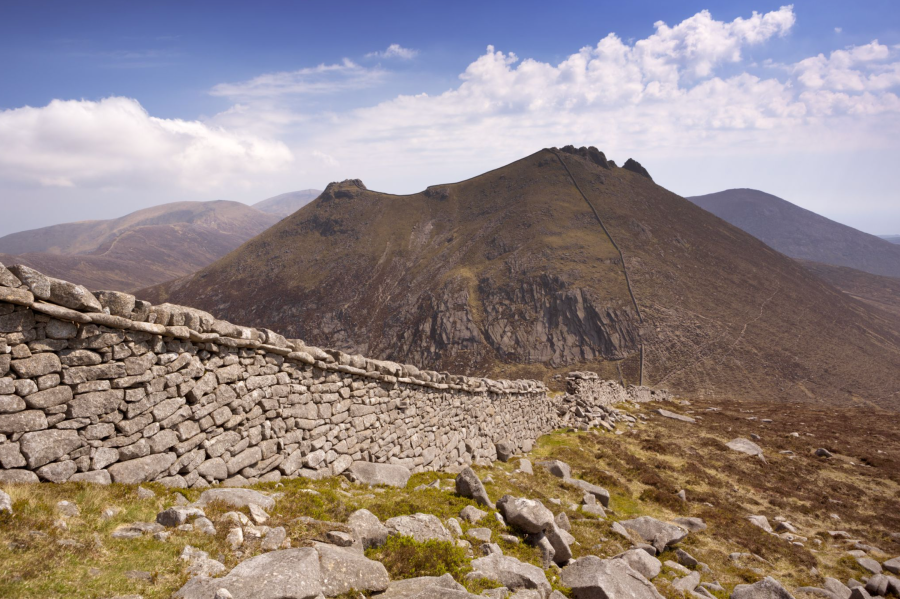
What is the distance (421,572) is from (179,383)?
533 centimetres

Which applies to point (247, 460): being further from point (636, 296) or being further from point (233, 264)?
point (233, 264)

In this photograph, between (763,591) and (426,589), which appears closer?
(426,589)

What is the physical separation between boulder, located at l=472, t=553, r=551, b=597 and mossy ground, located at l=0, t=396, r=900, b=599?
0.33m

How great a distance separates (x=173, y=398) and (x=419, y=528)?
16.3 ft

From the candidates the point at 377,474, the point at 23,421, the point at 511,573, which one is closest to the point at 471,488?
the point at 377,474

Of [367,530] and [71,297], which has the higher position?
[71,297]

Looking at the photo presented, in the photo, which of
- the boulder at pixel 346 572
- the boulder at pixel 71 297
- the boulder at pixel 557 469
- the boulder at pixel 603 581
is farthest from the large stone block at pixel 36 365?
the boulder at pixel 557 469

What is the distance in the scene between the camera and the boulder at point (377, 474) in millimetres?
11316

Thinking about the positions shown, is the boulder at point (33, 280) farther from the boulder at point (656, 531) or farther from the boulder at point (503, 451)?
the boulder at point (503, 451)

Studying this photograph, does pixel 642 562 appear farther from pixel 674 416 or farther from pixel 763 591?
pixel 674 416

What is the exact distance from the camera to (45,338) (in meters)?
6.35

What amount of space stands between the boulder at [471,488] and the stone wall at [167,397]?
2585 millimetres

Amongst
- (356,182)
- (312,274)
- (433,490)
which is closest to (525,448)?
(433,490)

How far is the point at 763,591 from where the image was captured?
32.7 ft
